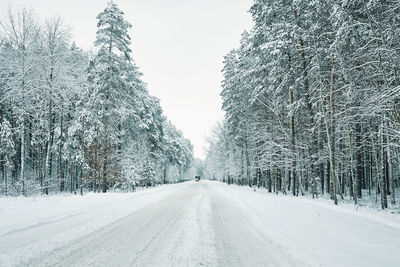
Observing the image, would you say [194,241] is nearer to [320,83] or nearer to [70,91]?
[320,83]

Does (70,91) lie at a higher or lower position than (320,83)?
higher

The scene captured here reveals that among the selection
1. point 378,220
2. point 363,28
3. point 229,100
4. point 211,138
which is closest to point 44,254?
point 378,220

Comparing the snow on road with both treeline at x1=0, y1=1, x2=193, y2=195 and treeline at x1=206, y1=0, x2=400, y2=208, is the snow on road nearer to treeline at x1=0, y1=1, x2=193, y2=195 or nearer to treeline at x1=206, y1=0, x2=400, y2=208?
treeline at x1=206, y1=0, x2=400, y2=208

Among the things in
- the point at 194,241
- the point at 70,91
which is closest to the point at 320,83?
the point at 194,241

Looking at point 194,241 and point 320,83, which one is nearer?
point 194,241

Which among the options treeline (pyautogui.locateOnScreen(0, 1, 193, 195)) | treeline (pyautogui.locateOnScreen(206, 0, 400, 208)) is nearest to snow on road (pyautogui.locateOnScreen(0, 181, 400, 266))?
treeline (pyautogui.locateOnScreen(206, 0, 400, 208))

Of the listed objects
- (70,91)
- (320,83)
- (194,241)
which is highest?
(70,91)

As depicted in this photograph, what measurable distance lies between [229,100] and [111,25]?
1754 centimetres

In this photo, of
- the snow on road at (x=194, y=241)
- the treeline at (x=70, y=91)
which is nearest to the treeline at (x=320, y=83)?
the snow on road at (x=194, y=241)

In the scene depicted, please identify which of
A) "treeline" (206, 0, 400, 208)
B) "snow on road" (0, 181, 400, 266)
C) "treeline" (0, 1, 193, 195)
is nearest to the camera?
"snow on road" (0, 181, 400, 266)

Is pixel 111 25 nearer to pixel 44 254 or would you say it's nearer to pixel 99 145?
pixel 99 145

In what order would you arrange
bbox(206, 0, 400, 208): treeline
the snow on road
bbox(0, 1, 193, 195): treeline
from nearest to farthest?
the snow on road, bbox(206, 0, 400, 208): treeline, bbox(0, 1, 193, 195): treeline

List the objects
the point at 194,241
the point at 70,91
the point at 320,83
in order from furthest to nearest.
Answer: the point at 70,91 < the point at 320,83 < the point at 194,241

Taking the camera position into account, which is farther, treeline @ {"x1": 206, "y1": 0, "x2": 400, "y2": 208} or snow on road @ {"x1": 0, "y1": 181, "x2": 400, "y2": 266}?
treeline @ {"x1": 206, "y1": 0, "x2": 400, "y2": 208}
